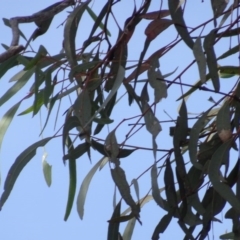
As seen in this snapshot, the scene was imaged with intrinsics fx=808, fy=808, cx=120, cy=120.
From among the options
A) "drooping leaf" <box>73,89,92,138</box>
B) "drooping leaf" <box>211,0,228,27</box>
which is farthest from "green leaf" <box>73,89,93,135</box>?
"drooping leaf" <box>211,0,228,27</box>

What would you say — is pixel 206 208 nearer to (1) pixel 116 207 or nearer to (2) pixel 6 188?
(1) pixel 116 207

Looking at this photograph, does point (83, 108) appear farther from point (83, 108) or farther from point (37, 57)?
point (37, 57)

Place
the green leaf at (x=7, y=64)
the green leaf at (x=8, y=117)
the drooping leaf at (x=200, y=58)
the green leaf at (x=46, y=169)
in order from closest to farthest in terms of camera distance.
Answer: the drooping leaf at (x=200, y=58), the green leaf at (x=7, y=64), the green leaf at (x=8, y=117), the green leaf at (x=46, y=169)

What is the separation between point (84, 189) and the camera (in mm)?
1444

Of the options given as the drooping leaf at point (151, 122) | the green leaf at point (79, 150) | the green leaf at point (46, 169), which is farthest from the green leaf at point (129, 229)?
the drooping leaf at point (151, 122)

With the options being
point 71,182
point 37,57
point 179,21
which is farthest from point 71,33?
point 71,182

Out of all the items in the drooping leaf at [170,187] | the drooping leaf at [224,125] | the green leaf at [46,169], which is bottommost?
the drooping leaf at [170,187]

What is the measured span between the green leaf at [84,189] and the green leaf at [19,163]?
0.38 feet

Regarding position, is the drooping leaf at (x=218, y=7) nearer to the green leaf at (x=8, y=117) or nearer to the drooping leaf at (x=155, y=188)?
the drooping leaf at (x=155, y=188)

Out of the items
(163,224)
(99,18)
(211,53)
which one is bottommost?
(163,224)

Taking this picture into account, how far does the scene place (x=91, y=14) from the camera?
1.64 meters

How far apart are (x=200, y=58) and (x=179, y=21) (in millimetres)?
Result: 122

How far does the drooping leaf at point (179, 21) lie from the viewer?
1.26 metres

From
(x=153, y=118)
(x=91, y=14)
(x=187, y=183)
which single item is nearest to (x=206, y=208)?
(x=187, y=183)
